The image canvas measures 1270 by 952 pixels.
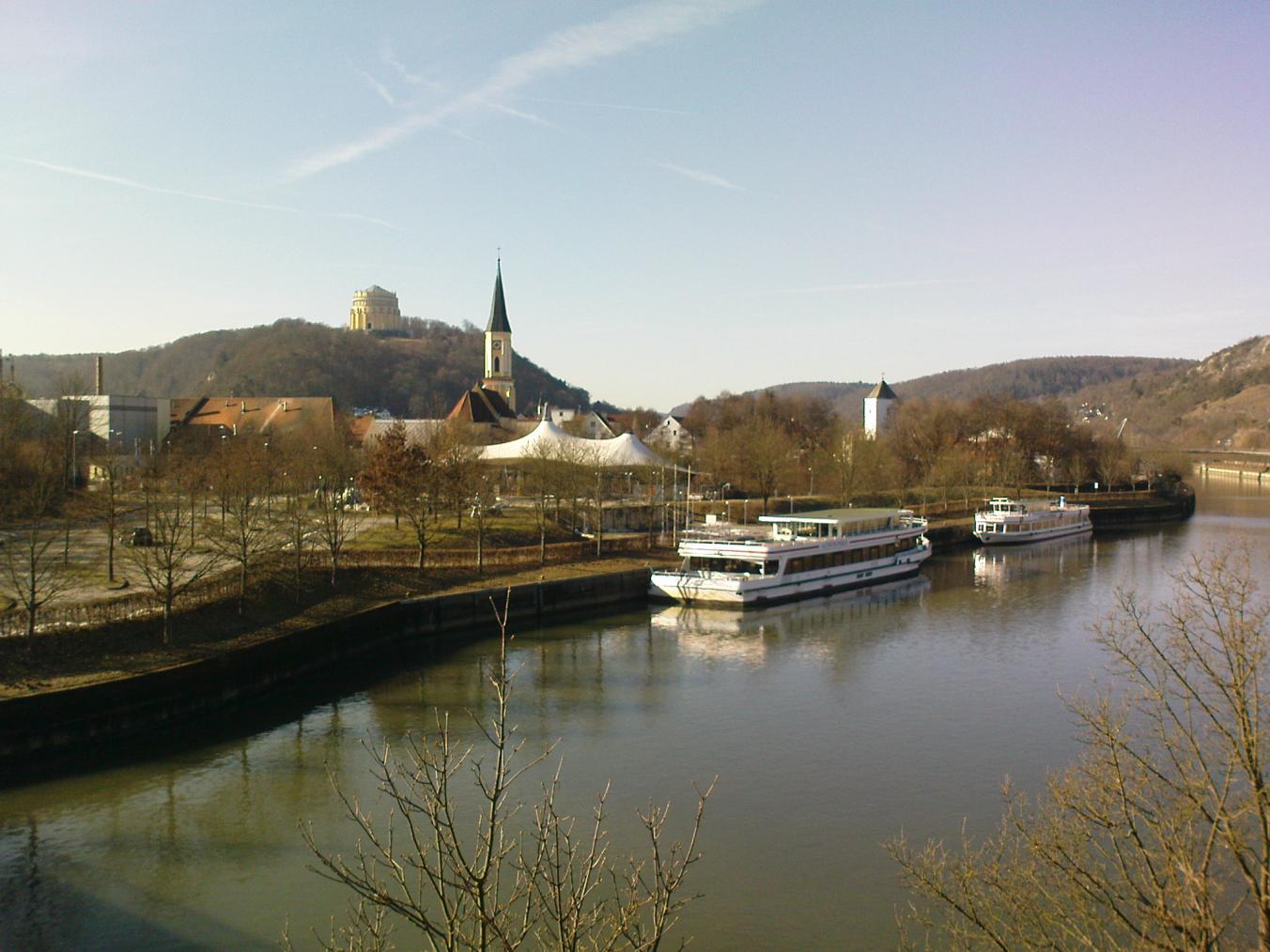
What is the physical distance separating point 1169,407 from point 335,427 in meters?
168

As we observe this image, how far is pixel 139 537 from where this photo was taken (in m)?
31.5

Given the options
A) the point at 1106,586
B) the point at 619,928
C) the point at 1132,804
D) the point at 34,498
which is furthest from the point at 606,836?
the point at 1106,586

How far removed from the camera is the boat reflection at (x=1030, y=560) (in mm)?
43719

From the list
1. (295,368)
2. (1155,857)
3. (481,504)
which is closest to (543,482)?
(481,504)

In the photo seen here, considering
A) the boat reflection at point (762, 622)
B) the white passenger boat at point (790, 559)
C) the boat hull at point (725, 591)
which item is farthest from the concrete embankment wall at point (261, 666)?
the boat reflection at point (762, 622)

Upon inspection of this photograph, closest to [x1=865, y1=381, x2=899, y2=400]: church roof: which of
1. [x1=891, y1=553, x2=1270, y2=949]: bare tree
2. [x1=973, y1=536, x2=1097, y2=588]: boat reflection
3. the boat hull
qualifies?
[x1=973, y1=536, x2=1097, y2=588]: boat reflection

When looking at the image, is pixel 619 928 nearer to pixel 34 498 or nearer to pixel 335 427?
pixel 34 498

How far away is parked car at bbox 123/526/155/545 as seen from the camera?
27217 millimetres

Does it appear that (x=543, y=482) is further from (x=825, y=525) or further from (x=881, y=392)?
(x=881, y=392)

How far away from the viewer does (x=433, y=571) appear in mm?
33188

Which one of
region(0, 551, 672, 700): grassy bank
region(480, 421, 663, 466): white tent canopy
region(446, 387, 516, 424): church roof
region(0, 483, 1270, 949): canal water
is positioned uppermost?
region(446, 387, 516, 424): church roof

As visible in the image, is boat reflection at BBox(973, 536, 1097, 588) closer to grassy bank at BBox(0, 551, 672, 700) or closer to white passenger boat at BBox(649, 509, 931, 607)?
white passenger boat at BBox(649, 509, 931, 607)

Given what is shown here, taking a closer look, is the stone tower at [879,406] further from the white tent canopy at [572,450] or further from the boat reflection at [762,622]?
the boat reflection at [762,622]

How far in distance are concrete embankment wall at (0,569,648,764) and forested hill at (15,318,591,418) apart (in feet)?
215
